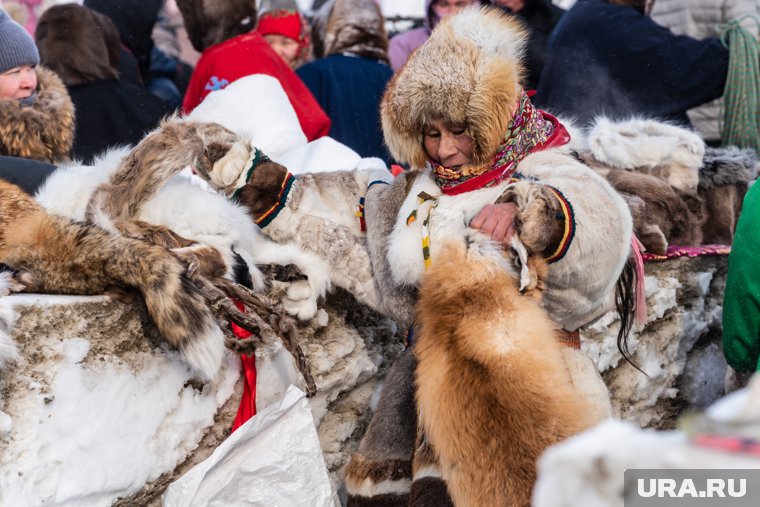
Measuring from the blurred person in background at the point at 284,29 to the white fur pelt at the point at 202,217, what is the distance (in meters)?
2.32

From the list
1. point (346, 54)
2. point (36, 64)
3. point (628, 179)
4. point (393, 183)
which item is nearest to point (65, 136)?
point (36, 64)

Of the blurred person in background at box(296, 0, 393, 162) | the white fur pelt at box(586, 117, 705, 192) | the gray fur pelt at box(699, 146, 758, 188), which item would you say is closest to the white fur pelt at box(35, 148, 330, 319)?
the white fur pelt at box(586, 117, 705, 192)

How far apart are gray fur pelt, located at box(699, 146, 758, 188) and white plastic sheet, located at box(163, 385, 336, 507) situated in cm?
216

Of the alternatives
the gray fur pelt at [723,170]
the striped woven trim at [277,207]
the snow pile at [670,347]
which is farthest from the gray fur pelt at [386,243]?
the gray fur pelt at [723,170]

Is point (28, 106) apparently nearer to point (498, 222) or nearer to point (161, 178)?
point (161, 178)

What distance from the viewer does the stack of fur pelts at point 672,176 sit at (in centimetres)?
332

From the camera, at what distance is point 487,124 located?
2262 mm

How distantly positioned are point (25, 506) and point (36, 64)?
6.30 ft

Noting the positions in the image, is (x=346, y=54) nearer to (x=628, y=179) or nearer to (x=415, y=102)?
(x=628, y=179)

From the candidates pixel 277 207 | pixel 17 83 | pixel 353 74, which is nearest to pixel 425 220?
pixel 277 207

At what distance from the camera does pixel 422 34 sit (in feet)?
18.1

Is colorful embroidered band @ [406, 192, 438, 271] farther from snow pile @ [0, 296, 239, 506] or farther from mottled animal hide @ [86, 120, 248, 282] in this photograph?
snow pile @ [0, 296, 239, 506]

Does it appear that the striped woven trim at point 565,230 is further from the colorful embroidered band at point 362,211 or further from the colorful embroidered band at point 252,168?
the colorful embroidered band at point 252,168

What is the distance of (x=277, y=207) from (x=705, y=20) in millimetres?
2763
